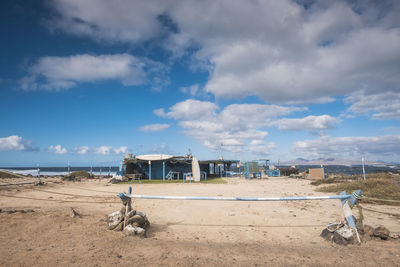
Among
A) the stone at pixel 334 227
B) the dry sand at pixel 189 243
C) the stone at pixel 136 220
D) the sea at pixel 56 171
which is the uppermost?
the stone at pixel 136 220

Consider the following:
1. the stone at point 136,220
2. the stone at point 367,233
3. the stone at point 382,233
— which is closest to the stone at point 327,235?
the stone at point 367,233

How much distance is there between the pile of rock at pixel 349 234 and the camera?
487cm

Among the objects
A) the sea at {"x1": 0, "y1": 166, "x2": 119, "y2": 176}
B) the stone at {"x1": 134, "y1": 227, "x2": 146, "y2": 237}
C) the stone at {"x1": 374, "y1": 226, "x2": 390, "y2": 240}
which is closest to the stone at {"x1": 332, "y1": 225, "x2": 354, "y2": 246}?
the stone at {"x1": 374, "y1": 226, "x2": 390, "y2": 240}

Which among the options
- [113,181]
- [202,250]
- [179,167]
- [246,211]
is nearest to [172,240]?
[202,250]

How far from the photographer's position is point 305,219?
7172mm

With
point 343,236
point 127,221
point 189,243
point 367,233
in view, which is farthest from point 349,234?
point 127,221

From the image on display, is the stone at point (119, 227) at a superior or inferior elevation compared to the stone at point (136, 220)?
inferior

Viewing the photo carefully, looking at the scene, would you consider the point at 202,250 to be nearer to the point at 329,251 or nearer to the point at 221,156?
the point at 329,251

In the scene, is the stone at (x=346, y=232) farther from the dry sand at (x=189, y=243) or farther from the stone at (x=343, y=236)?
the dry sand at (x=189, y=243)

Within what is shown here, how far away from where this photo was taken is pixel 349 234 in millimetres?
4902

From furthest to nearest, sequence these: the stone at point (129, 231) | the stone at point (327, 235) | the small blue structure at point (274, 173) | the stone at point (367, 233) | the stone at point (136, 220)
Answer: the small blue structure at point (274, 173)
the stone at point (136, 220)
the stone at point (129, 231)
the stone at point (327, 235)
the stone at point (367, 233)

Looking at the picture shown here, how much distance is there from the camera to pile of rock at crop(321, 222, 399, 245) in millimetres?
4871

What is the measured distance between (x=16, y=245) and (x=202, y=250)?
155 inches

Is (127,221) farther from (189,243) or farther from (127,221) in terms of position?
(189,243)
